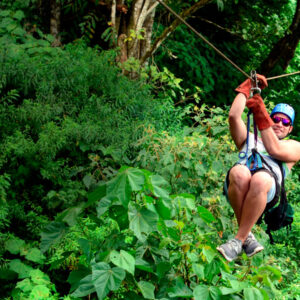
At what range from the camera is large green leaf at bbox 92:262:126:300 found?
2.36 metres

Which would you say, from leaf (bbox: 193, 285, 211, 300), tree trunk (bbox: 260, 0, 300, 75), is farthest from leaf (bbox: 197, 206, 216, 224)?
tree trunk (bbox: 260, 0, 300, 75)

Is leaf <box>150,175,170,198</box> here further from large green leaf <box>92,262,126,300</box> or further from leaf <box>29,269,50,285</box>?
leaf <box>29,269,50,285</box>

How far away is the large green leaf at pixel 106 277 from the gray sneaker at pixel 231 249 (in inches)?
28.3

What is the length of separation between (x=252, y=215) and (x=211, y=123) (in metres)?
2.49

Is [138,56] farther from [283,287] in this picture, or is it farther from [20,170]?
[283,287]

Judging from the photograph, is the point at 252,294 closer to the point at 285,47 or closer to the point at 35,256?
the point at 35,256

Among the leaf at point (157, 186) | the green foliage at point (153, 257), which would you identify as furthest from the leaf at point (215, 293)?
the leaf at point (157, 186)

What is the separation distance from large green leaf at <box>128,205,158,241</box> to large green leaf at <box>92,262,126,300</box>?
0.69ft

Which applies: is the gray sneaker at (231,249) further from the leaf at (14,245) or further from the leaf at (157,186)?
the leaf at (14,245)

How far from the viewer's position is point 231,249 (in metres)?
2.89

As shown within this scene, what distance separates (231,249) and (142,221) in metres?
0.71

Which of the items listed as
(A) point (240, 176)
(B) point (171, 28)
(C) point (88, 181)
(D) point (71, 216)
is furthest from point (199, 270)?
(B) point (171, 28)

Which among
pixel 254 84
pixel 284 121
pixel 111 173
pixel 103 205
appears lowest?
pixel 111 173

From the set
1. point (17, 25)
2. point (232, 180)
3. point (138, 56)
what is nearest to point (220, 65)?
point (138, 56)
